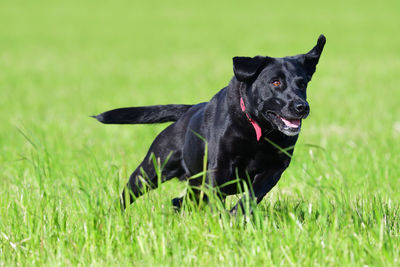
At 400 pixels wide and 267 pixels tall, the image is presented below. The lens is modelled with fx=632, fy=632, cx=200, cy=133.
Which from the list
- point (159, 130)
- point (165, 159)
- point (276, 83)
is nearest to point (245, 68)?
point (276, 83)

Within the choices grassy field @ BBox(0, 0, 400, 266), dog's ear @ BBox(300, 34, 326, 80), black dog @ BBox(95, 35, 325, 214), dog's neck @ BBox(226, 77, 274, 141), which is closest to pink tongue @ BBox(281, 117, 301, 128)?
black dog @ BBox(95, 35, 325, 214)

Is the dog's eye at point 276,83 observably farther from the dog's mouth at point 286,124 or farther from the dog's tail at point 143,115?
the dog's tail at point 143,115

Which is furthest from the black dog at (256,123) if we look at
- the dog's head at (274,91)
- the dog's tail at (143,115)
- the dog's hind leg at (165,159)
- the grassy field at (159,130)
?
the dog's tail at (143,115)

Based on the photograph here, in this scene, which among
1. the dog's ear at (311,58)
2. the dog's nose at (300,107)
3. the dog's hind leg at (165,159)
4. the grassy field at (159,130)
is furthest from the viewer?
the dog's hind leg at (165,159)

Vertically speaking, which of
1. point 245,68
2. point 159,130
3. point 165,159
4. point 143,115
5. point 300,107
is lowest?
point 159,130

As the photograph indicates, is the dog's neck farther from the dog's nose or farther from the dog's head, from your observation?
the dog's nose

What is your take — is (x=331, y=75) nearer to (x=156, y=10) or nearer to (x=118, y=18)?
(x=118, y=18)

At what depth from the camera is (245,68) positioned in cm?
398

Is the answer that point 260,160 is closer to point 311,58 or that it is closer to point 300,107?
point 300,107

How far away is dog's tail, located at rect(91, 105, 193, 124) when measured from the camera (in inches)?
186

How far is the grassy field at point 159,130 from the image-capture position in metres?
3.16

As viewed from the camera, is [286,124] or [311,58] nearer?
[286,124]

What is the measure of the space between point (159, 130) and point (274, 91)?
3965 millimetres

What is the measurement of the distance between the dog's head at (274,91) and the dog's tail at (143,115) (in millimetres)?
880
